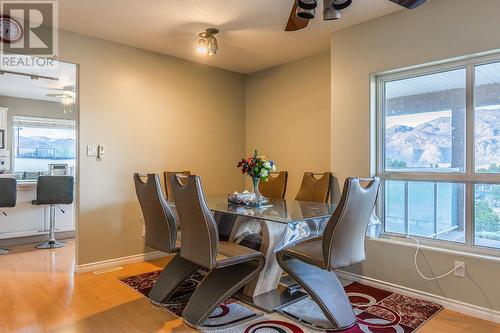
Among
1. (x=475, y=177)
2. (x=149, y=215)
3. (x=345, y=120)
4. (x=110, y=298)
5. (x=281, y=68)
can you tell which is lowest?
(x=110, y=298)

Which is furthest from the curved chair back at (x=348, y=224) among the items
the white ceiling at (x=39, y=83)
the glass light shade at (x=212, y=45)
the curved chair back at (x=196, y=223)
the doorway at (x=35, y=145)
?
the white ceiling at (x=39, y=83)

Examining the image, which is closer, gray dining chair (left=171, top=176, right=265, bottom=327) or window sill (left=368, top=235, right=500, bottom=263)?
gray dining chair (left=171, top=176, right=265, bottom=327)

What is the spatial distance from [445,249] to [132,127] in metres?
3.32

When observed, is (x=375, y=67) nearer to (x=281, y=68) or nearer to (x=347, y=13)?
(x=347, y=13)

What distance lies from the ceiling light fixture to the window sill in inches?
93.6

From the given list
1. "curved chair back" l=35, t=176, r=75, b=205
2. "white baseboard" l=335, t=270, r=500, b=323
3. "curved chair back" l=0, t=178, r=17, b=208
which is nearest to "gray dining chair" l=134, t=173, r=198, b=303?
"white baseboard" l=335, t=270, r=500, b=323

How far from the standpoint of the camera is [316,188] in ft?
11.6

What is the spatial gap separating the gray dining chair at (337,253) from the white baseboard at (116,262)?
2.14 m

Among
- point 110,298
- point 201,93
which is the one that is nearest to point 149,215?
point 110,298

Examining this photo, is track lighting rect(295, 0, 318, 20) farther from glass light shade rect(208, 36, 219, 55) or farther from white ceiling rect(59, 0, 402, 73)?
glass light shade rect(208, 36, 219, 55)

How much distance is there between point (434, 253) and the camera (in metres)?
2.67

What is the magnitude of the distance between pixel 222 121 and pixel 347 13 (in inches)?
89.0

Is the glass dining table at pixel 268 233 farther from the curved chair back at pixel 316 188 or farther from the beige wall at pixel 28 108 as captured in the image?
the beige wall at pixel 28 108

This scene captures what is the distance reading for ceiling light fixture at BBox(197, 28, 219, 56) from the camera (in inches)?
132
